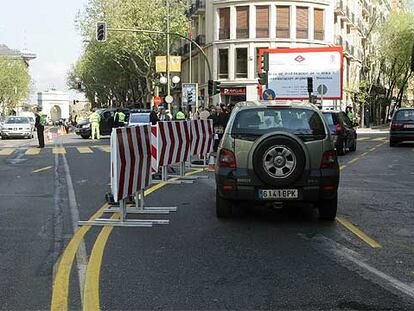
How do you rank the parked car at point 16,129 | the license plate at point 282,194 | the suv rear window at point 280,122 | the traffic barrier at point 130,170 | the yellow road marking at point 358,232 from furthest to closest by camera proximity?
1. the parked car at point 16,129
2. the suv rear window at point 280,122
3. the traffic barrier at point 130,170
4. the license plate at point 282,194
5. the yellow road marking at point 358,232

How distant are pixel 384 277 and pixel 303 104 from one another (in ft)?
12.2

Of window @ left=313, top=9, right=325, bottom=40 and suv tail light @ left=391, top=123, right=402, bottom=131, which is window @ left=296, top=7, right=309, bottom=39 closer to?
window @ left=313, top=9, right=325, bottom=40

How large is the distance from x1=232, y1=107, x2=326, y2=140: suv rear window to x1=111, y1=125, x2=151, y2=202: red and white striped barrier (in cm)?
149

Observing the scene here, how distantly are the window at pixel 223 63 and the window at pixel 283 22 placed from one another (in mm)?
4605

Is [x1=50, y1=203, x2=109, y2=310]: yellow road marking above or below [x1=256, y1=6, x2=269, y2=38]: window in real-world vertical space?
below

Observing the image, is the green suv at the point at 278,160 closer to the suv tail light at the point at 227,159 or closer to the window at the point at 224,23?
the suv tail light at the point at 227,159

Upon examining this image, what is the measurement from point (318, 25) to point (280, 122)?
152ft

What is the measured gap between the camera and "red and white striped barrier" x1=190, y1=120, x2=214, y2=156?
51.7ft

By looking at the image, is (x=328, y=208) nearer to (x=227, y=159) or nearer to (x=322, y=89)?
(x=227, y=159)

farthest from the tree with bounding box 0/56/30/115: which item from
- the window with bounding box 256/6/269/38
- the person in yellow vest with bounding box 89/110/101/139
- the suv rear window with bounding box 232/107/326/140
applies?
the suv rear window with bounding box 232/107/326/140

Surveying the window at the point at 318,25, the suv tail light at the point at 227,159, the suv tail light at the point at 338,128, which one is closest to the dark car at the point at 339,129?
the suv tail light at the point at 338,128

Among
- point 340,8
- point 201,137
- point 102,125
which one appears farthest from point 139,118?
point 340,8

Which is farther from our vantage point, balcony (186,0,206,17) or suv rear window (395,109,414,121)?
balcony (186,0,206,17)

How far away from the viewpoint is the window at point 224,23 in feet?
Answer: 170
